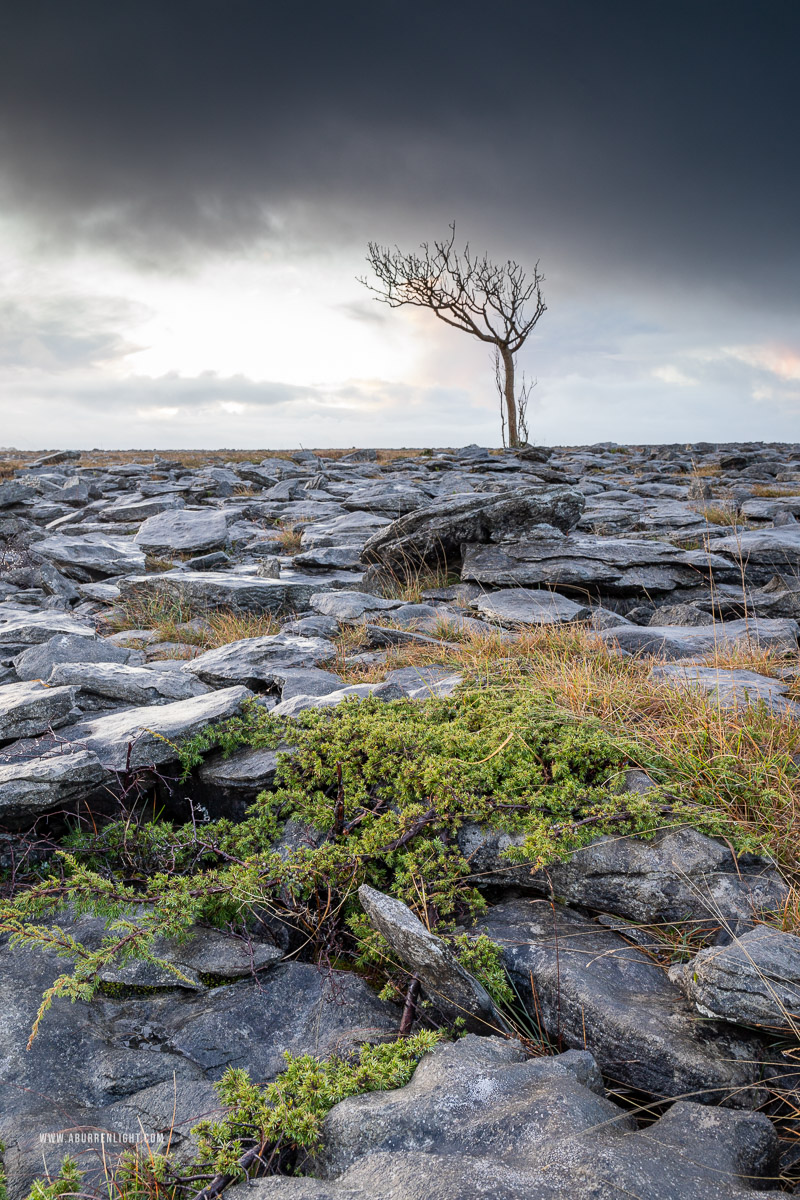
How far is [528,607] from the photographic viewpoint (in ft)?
23.1

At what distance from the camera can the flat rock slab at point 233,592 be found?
7.60m

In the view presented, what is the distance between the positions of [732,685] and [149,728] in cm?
359

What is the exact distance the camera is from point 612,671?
464 cm

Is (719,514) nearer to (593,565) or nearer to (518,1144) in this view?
(593,565)

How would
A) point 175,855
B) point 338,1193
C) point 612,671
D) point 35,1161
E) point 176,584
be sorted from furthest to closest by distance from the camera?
point 176,584, point 612,671, point 175,855, point 35,1161, point 338,1193

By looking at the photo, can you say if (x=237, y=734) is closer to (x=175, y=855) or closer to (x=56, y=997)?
(x=175, y=855)

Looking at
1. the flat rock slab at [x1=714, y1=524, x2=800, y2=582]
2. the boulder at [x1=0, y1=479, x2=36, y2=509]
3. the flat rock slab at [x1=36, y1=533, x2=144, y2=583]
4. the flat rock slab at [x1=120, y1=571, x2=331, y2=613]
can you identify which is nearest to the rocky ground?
the flat rock slab at [x1=120, y1=571, x2=331, y2=613]

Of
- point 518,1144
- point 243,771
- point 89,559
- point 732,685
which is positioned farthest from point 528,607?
point 89,559

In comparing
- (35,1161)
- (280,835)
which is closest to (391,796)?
(280,835)

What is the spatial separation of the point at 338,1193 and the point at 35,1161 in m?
0.88

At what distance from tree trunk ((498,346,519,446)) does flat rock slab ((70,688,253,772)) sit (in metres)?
35.0

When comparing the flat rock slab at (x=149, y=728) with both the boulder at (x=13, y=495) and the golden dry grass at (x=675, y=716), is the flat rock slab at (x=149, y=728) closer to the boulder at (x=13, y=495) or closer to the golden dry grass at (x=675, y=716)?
the golden dry grass at (x=675, y=716)

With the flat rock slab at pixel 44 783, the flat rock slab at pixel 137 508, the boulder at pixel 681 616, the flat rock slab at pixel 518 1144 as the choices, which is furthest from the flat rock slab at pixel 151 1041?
the flat rock slab at pixel 137 508

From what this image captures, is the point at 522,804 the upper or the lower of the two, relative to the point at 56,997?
upper
